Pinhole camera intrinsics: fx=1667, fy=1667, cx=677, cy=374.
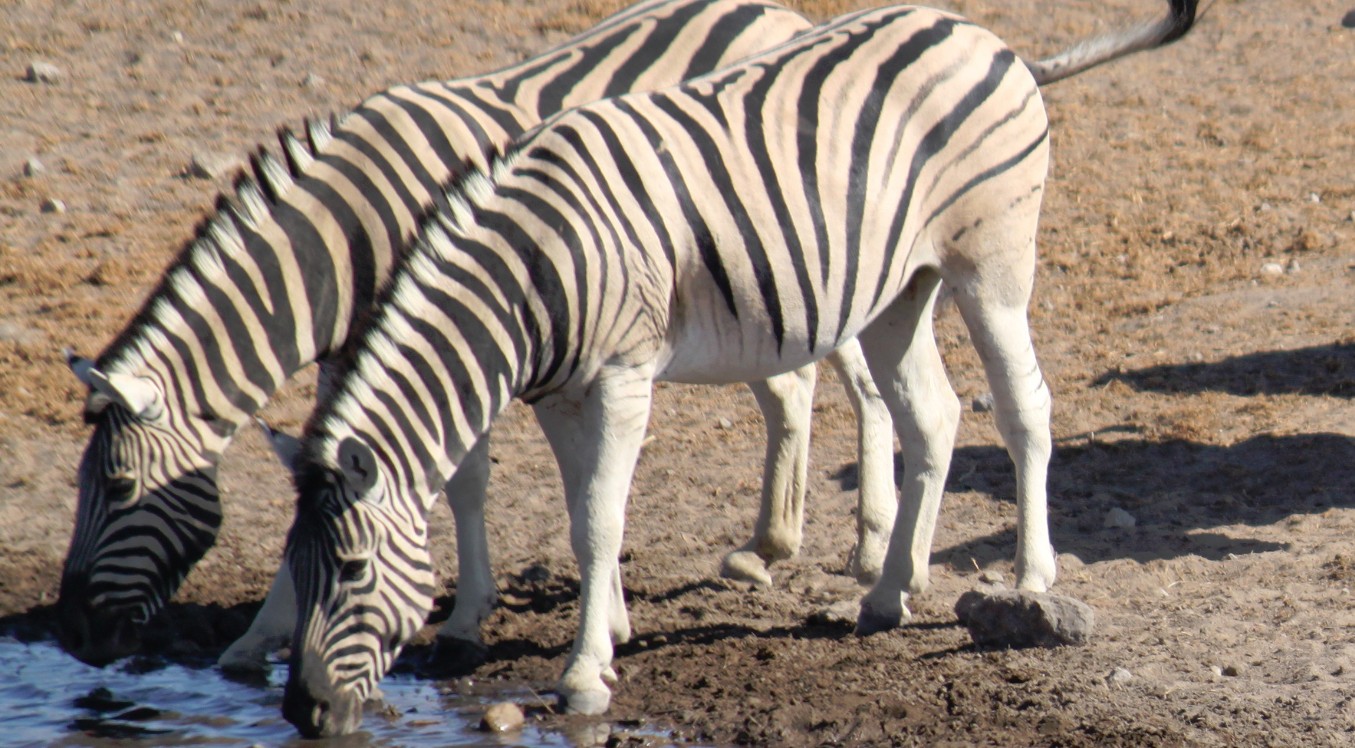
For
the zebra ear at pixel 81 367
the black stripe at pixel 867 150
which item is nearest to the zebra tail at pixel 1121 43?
the black stripe at pixel 867 150

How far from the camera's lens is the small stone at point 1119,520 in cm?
645

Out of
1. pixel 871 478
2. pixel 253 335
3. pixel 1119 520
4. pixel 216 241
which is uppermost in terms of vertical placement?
pixel 216 241

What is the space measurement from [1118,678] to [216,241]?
120 inches

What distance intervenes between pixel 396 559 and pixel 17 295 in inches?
202

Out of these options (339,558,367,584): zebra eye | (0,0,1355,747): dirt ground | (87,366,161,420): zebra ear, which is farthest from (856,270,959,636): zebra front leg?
(87,366,161,420): zebra ear

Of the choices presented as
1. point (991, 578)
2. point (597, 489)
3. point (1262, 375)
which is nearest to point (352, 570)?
point (597, 489)

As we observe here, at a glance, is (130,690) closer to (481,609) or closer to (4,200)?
(481,609)

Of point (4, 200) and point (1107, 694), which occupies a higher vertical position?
point (4, 200)

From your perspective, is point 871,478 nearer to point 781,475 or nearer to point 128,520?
point 781,475

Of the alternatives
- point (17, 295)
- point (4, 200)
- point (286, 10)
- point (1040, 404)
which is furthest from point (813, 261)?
point (286, 10)

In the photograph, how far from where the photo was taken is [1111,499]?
22.1 ft

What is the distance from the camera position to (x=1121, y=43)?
19.8 feet

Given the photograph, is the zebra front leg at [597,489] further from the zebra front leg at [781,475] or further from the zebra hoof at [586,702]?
the zebra front leg at [781,475]

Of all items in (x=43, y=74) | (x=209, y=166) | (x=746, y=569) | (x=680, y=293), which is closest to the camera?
(x=680, y=293)
